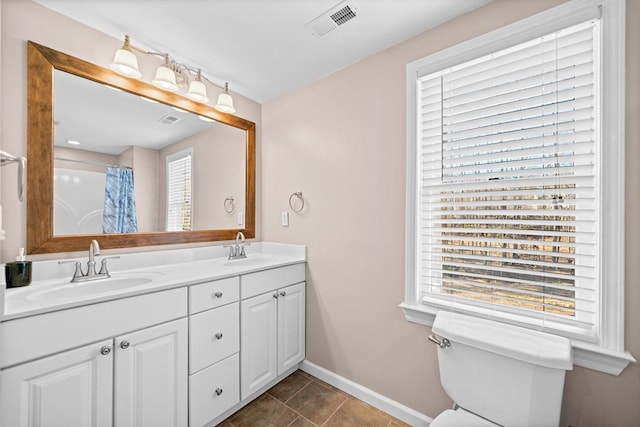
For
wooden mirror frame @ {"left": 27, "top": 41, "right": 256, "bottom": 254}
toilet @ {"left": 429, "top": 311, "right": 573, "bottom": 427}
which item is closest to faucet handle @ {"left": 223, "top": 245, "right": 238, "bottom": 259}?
wooden mirror frame @ {"left": 27, "top": 41, "right": 256, "bottom": 254}

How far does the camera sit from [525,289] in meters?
1.26

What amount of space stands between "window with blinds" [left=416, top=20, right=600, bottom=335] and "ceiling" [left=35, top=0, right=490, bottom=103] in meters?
0.35

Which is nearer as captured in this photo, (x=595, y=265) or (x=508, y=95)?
(x=595, y=265)

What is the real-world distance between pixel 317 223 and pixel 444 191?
936mm

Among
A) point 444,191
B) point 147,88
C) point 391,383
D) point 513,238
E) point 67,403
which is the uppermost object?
point 147,88

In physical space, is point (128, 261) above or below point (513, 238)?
below

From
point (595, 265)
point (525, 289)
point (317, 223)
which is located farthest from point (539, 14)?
point (317, 223)

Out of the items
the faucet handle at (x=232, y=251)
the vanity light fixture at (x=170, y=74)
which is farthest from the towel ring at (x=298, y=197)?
the vanity light fixture at (x=170, y=74)

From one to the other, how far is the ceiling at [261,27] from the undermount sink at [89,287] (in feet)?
4.62

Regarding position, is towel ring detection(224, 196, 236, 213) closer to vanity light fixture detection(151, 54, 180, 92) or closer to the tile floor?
vanity light fixture detection(151, 54, 180, 92)

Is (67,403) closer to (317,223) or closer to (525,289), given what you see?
(317,223)

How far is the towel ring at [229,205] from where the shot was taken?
222cm

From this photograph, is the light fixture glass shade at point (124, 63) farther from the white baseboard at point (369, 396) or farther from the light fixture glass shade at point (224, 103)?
the white baseboard at point (369, 396)

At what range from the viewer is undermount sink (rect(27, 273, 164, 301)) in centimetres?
122
